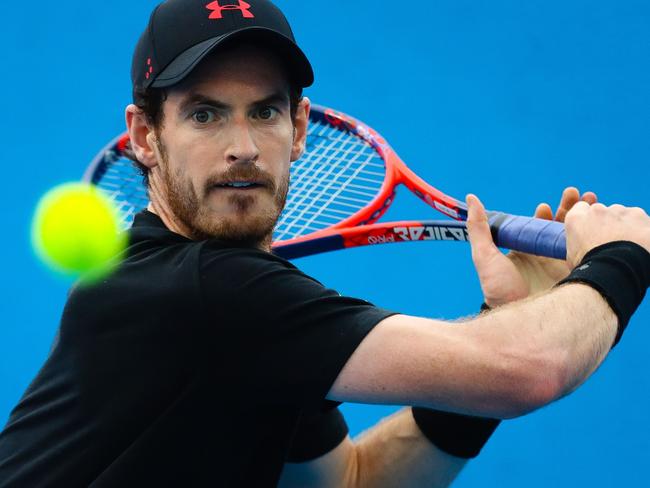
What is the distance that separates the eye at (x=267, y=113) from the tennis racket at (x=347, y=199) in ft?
1.31

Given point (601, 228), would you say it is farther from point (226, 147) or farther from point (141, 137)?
point (141, 137)

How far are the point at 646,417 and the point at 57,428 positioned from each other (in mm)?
1886

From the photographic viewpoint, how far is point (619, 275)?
1124 mm

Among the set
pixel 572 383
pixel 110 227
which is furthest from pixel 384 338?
pixel 110 227

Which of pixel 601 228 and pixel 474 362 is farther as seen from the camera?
pixel 601 228

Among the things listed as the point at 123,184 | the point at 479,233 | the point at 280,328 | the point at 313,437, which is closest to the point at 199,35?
the point at 280,328

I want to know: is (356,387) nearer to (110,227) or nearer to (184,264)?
(184,264)

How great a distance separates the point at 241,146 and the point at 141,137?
0.70 ft

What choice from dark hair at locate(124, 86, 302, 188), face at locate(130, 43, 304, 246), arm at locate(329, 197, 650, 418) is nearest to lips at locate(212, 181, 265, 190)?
face at locate(130, 43, 304, 246)

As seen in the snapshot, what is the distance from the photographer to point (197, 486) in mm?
1147

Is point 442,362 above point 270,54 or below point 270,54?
below

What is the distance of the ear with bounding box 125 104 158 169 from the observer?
135 centimetres

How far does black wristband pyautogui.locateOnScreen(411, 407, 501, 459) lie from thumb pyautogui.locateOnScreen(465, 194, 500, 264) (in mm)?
227

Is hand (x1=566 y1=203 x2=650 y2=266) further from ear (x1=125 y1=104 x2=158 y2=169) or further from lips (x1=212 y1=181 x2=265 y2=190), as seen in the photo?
ear (x1=125 y1=104 x2=158 y2=169)
